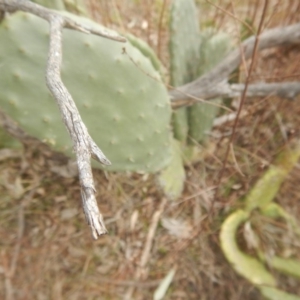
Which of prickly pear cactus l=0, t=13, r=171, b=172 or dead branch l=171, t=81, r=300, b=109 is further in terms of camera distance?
dead branch l=171, t=81, r=300, b=109

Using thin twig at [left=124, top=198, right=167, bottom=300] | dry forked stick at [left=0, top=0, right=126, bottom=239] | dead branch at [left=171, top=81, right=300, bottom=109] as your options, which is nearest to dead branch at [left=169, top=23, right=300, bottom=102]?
dead branch at [left=171, top=81, right=300, bottom=109]

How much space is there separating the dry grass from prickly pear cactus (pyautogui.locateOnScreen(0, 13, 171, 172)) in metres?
0.25

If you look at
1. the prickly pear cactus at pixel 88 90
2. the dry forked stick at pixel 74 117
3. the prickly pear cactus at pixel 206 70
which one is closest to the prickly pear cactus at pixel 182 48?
the prickly pear cactus at pixel 206 70

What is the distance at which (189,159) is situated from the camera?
3.61 ft

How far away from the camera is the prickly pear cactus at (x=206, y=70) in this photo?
40.4 inches

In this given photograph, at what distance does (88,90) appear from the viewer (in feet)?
2.34

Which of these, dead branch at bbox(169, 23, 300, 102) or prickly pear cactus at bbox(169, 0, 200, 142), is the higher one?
prickly pear cactus at bbox(169, 0, 200, 142)

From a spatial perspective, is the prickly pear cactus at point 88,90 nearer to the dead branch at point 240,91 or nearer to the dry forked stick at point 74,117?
the dry forked stick at point 74,117

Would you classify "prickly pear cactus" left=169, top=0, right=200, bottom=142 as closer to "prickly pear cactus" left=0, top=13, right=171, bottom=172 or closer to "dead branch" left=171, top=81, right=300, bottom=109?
"dead branch" left=171, top=81, right=300, bottom=109

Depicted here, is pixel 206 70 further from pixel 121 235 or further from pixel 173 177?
pixel 121 235

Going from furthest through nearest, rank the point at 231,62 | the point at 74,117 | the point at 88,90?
the point at 231,62
the point at 88,90
the point at 74,117

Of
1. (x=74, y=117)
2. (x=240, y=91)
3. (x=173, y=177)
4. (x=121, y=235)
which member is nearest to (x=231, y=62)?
(x=240, y=91)

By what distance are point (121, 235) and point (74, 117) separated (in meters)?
0.70

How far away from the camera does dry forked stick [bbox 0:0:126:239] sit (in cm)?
33
